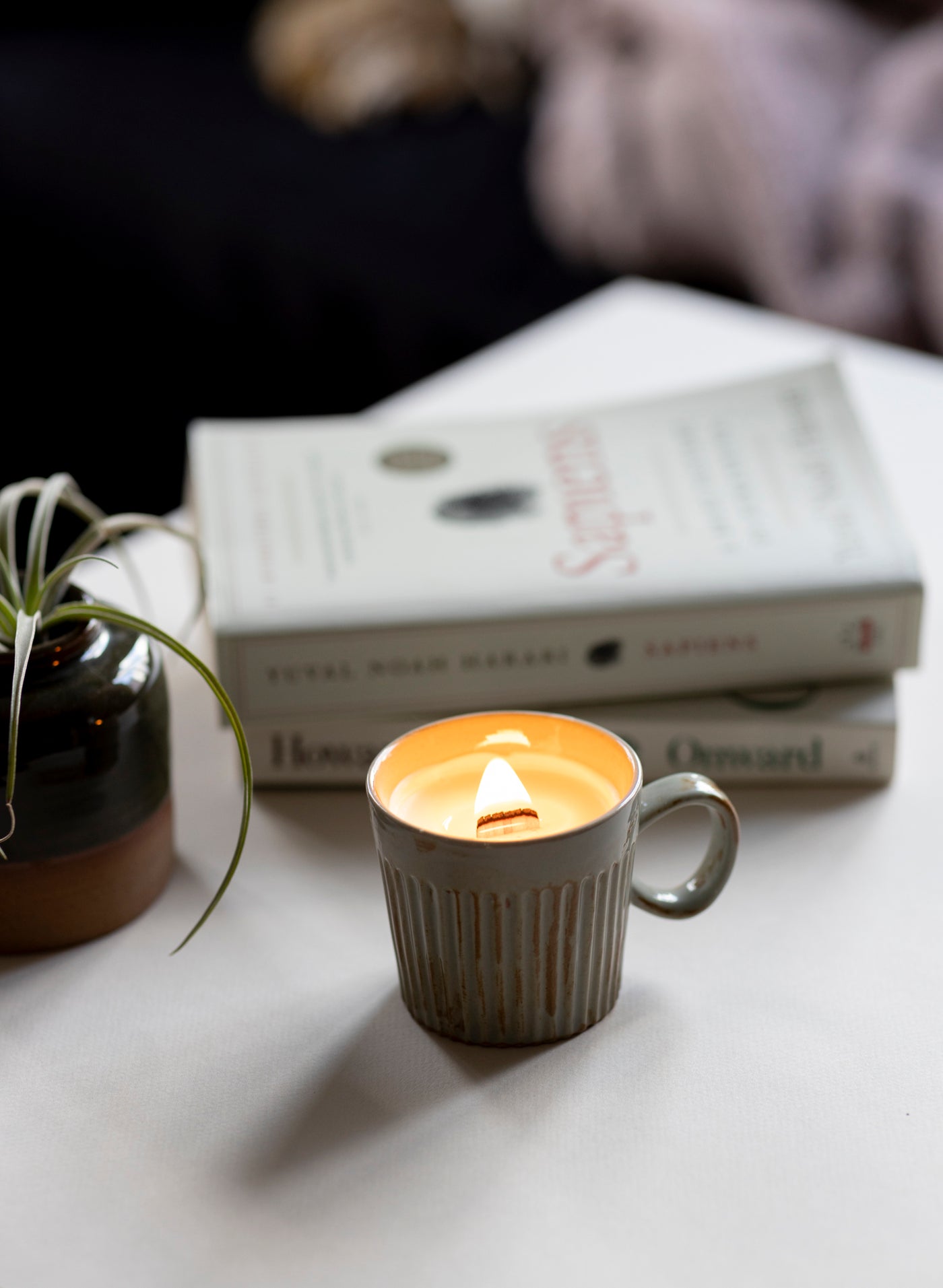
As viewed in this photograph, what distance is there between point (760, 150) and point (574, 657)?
1046 millimetres

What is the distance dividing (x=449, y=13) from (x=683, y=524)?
4.81 ft

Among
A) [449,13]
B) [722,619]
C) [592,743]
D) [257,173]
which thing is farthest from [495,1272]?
[449,13]

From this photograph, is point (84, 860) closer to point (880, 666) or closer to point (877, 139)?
point (880, 666)

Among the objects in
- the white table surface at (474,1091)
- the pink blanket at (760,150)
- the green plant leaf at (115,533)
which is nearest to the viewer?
the white table surface at (474,1091)

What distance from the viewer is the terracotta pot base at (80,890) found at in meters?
0.39

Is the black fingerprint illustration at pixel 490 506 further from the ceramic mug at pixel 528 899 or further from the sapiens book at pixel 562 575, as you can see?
the ceramic mug at pixel 528 899

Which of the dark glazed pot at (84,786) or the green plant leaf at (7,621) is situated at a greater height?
the green plant leaf at (7,621)

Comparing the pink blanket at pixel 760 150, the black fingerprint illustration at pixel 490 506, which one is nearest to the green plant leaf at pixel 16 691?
the black fingerprint illustration at pixel 490 506

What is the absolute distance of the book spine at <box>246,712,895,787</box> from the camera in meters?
0.48

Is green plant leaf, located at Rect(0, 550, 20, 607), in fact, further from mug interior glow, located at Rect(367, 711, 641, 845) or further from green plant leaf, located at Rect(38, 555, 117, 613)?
mug interior glow, located at Rect(367, 711, 641, 845)

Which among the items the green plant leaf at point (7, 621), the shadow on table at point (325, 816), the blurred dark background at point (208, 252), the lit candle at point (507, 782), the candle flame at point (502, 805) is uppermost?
the green plant leaf at point (7, 621)

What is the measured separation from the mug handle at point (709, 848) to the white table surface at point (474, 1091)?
3cm

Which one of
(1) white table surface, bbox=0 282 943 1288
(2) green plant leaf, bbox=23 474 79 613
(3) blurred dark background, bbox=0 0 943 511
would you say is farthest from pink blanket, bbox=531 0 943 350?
(2) green plant leaf, bbox=23 474 79 613

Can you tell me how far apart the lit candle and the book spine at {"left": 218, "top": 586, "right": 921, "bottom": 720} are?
0.08 meters
